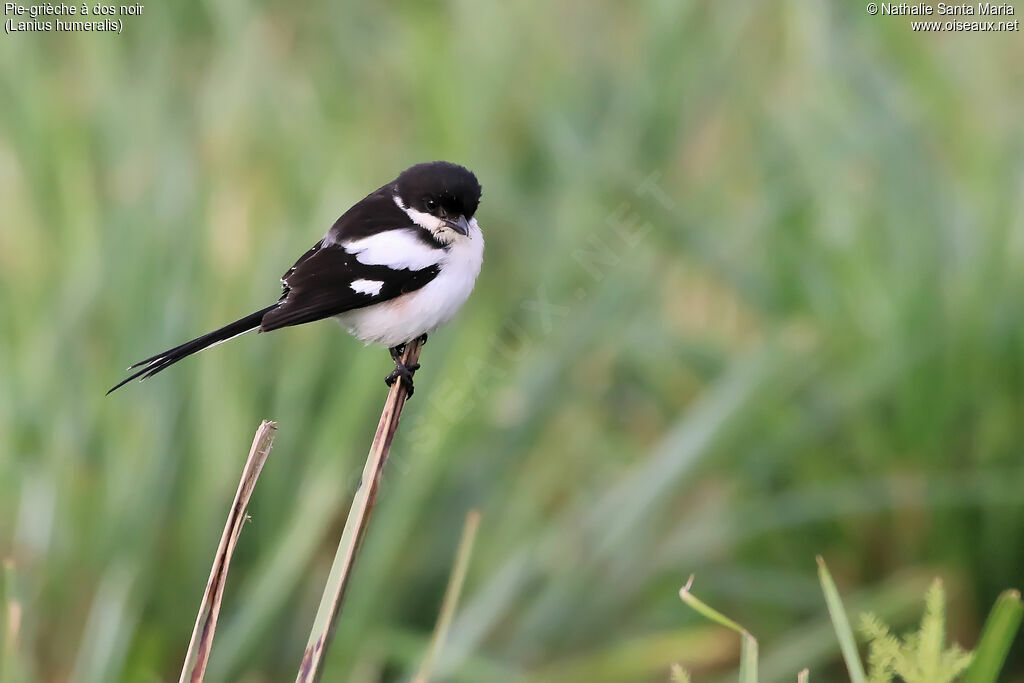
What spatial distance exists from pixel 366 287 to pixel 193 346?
378mm

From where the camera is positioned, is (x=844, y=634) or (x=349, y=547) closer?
(x=349, y=547)

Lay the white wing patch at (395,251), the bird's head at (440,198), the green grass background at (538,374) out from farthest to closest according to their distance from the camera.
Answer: the green grass background at (538,374) < the white wing patch at (395,251) < the bird's head at (440,198)

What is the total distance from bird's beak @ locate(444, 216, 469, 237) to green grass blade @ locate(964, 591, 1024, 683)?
90 cm

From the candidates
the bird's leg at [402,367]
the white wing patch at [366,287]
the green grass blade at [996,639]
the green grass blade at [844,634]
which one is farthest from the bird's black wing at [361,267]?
the green grass blade at [996,639]

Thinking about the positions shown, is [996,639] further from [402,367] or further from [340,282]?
[340,282]

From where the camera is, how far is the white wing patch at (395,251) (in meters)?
1.93

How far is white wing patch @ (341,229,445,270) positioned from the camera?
76.0 inches

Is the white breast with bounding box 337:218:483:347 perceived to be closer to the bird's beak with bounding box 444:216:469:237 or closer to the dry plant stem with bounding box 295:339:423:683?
the bird's beak with bounding box 444:216:469:237

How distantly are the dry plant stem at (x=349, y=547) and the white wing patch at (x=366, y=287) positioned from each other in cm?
45

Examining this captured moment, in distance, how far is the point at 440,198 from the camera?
1.84 m

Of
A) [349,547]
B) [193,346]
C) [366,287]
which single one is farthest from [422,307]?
[349,547]

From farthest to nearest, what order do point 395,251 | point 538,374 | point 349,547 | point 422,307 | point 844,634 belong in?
point 538,374 < point 395,251 < point 422,307 < point 844,634 < point 349,547

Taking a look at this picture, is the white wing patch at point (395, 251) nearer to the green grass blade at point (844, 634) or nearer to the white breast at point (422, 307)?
the white breast at point (422, 307)

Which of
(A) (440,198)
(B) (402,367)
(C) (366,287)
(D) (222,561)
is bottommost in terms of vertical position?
(D) (222,561)
